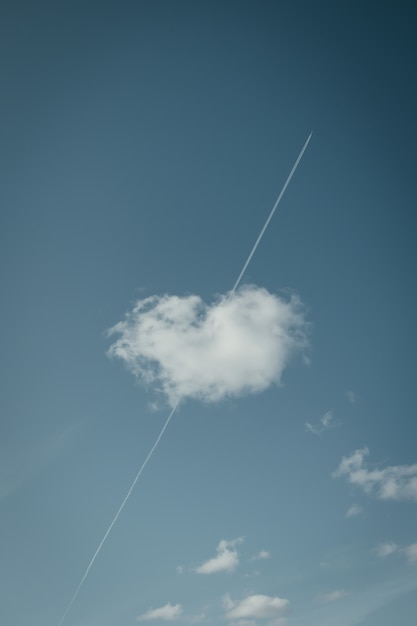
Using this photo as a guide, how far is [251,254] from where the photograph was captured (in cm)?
4844

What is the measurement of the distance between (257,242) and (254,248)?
3.00 feet

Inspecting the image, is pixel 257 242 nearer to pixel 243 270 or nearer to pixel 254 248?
pixel 254 248

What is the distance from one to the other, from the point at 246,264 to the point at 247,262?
30cm

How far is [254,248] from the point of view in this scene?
48.4 m

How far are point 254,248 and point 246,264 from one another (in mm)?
2277

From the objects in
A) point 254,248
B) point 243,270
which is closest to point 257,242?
point 254,248

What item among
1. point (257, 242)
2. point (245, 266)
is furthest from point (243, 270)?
point (257, 242)

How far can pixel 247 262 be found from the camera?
4878 centimetres

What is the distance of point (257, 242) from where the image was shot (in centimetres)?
4791

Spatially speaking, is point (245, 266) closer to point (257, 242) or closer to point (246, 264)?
point (246, 264)

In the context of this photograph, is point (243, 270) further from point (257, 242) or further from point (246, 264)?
point (257, 242)

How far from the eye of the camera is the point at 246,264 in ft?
160

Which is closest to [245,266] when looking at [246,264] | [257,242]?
[246,264]

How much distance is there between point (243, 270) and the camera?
48.6 metres
